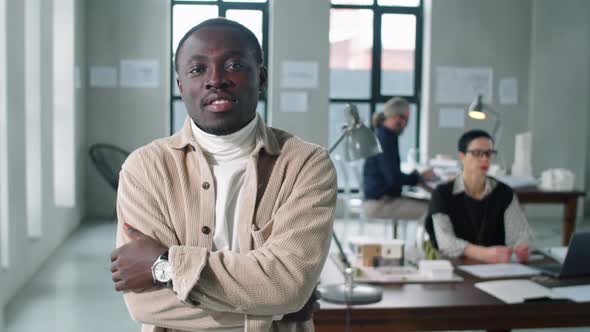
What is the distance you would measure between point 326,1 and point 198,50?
6.91 meters

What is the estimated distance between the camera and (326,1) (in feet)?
26.5

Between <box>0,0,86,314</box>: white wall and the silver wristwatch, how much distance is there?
351 centimetres

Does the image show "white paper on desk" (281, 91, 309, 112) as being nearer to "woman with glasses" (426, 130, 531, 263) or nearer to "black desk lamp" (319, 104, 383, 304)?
"woman with glasses" (426, 130, 531, 263)

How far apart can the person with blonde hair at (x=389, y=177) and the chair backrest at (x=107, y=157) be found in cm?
293

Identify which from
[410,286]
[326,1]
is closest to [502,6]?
[326,1]

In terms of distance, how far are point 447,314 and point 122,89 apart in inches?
248

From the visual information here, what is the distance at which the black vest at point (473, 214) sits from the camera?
3484 millimetres

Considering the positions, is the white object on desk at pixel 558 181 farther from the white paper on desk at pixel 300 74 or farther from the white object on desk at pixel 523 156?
the white paper on desk at pixel 300 74

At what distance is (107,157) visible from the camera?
316 inches

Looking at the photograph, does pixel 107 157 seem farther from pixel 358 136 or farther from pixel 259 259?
pixel 259 259

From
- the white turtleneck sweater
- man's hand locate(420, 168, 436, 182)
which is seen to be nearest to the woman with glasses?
the white turtleneck sweater

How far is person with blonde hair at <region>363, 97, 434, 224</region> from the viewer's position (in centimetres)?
572

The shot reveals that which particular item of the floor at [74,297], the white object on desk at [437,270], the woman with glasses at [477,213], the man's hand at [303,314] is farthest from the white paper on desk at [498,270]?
the man's hand at [303,314]

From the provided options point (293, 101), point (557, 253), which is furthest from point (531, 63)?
point (557, 253)
